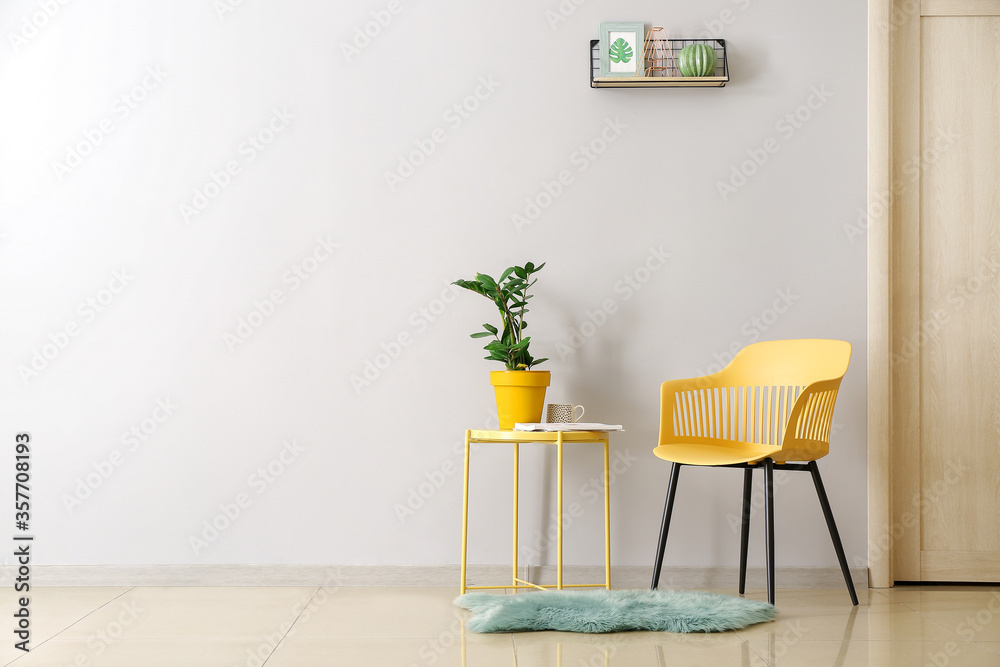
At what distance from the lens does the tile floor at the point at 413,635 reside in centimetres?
187

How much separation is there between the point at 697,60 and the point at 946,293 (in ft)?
4.08

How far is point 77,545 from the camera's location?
8.82 feet

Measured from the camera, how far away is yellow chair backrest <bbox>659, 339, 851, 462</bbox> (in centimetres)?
255

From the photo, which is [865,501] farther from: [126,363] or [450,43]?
[126,363]

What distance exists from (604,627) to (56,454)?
202cm

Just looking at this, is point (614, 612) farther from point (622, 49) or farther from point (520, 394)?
point (622, 49)

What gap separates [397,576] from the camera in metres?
2.68
